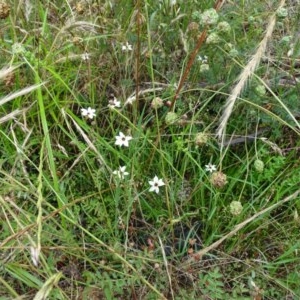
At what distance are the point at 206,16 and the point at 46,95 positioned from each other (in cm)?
77

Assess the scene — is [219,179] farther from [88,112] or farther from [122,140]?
[88,112]

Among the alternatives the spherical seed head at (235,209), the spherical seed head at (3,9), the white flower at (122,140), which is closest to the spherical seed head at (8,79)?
the spherical seed head at (3,9)

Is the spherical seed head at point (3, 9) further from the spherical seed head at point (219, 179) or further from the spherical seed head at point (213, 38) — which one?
the spherical seed head at point (219, 179)

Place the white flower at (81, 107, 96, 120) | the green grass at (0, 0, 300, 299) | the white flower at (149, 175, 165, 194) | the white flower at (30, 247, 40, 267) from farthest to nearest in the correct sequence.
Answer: the white flower at (81, 107, 96, 120)
the white flower at (149, 175, 165, 194)
the green grass at (0, 0, 300, 299)
the white flower at (30, 247, 40, 267)

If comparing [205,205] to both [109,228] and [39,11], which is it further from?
[39,11]

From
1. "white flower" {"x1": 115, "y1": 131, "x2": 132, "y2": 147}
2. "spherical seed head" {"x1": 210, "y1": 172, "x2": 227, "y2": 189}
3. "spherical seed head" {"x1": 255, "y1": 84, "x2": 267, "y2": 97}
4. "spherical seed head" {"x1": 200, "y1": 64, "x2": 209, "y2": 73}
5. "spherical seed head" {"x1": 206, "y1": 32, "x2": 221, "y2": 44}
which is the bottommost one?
"white flower" {"x1": 115, "y1": 131, "x2": 132, "y2": 147}

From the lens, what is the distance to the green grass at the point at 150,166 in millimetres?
1456

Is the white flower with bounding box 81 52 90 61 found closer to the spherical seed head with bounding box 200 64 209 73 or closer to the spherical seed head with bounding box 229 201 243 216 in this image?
the spherical seed head with bounding box 200 64 209 73

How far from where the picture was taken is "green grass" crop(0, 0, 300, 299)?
1456mm

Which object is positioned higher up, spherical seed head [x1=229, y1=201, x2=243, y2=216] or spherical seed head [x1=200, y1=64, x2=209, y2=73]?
spherical seed head [x1=200, y1=64, x2=209, y2=73]

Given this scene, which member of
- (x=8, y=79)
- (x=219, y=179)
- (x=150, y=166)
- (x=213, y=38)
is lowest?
(x=150, y=166)

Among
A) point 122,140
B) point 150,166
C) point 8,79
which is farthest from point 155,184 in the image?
point 8,79

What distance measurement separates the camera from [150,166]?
172 centimetres

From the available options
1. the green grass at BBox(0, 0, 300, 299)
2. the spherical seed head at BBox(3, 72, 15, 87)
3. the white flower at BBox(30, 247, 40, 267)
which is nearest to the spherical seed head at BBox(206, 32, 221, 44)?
the green grass at BBox(0, 0, 300, 299)
